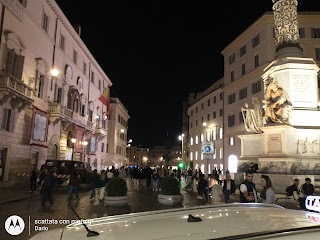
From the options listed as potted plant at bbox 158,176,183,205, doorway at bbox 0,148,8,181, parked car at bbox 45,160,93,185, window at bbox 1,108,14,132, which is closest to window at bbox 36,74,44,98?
window at bbox 1,108,14,132

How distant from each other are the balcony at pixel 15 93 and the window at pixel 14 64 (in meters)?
1.21

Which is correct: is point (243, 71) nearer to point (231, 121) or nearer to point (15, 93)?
point (231, 121)

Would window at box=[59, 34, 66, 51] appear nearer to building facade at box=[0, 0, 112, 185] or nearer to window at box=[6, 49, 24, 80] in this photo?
building facade at box=[0, 0, 112, 185]

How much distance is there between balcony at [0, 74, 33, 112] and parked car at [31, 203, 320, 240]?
21114 millimetres

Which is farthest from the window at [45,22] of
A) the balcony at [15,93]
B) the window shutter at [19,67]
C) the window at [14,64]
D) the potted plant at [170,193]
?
the potted plant at [170,193]

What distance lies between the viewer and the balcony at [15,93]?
21234 millimetres

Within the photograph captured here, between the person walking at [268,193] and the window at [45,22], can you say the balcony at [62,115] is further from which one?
the person walking at [268,193]

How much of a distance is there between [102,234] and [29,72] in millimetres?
26954

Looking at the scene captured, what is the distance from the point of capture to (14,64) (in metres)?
23.9

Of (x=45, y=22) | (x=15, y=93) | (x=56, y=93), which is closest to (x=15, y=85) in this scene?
(x=15, y=93)

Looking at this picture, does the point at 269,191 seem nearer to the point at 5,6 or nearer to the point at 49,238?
the point at 49,238

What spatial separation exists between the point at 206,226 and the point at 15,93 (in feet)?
74.9

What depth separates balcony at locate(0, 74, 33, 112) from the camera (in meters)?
21.2

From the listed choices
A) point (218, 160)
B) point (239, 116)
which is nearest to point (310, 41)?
point (239, 116)
